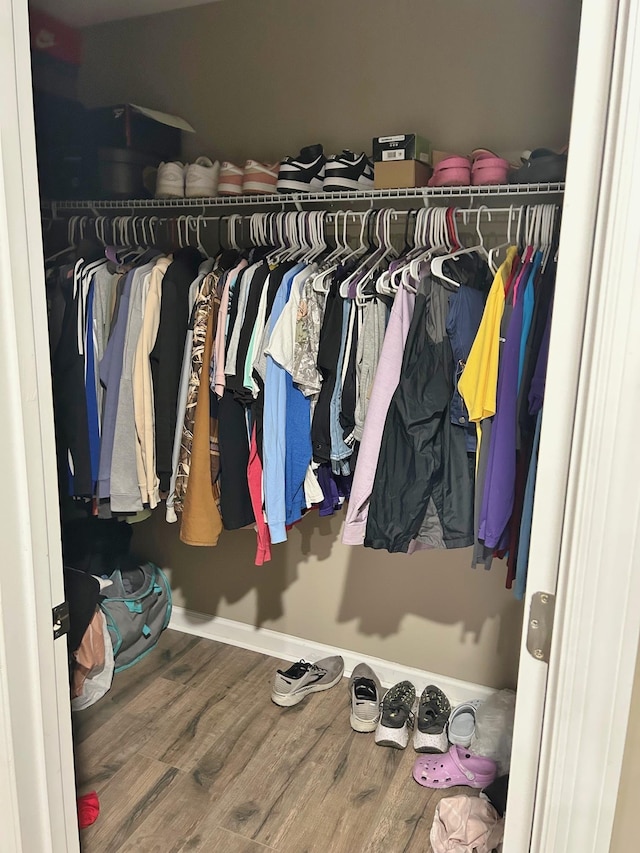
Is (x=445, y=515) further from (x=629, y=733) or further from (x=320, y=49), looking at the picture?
(x=320, y=49)

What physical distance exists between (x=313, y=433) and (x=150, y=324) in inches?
24.2

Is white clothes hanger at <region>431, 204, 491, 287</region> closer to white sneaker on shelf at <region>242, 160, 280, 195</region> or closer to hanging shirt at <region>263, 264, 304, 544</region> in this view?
hanging shirt at <region>263, 264, 304, 544</region>

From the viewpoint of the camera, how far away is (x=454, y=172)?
6.61 feet

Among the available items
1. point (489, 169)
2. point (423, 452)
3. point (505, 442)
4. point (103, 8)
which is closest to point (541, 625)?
point (505, 442)

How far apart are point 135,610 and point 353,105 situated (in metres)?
2.06

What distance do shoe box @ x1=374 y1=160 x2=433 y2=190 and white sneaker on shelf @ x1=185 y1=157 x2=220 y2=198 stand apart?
0.62 m

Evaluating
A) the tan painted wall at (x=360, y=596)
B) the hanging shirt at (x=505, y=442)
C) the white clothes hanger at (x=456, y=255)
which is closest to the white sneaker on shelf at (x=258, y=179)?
the white clothes hanger at (x=456, y=255)

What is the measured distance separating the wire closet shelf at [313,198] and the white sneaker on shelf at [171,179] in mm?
29

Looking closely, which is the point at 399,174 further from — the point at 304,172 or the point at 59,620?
the point at 59,620

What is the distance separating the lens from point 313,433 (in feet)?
6.73

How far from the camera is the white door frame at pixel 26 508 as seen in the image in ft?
3.07

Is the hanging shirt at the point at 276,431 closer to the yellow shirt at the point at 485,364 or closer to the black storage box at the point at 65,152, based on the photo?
the yellow shirt at the point at 485,364

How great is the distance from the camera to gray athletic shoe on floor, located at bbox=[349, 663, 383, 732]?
94.0 inches

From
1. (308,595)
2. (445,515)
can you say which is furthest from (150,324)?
(308,595)
